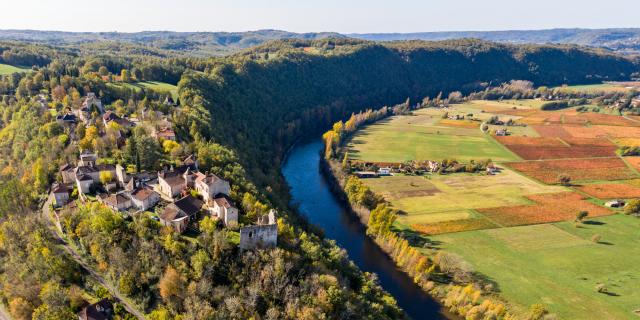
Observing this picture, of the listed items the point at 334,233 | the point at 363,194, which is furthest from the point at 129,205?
the point at 363,194

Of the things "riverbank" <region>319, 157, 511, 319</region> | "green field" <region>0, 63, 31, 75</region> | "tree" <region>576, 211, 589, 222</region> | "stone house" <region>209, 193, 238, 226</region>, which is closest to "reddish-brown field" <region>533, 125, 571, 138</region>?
"tree" <region>576, 211, 589, 222</region>

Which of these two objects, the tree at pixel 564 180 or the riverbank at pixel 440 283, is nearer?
the riverbank at pixel 440 283

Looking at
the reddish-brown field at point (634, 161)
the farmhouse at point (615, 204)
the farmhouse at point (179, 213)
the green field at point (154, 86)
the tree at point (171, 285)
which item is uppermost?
the green field at point (154, 86)

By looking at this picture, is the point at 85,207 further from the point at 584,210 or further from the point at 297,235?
the point at 584,210

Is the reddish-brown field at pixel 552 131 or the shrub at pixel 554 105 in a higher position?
the shrub at pixel 554 105

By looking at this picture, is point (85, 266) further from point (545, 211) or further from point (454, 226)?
point (545, 211)

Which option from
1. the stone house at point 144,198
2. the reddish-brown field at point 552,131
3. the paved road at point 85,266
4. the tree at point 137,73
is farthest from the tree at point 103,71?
the reddish-brown field at point 552,131

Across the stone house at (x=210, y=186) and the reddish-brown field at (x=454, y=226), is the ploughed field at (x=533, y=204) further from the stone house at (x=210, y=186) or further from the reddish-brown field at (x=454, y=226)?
the stone house at (x=210, y=186)
